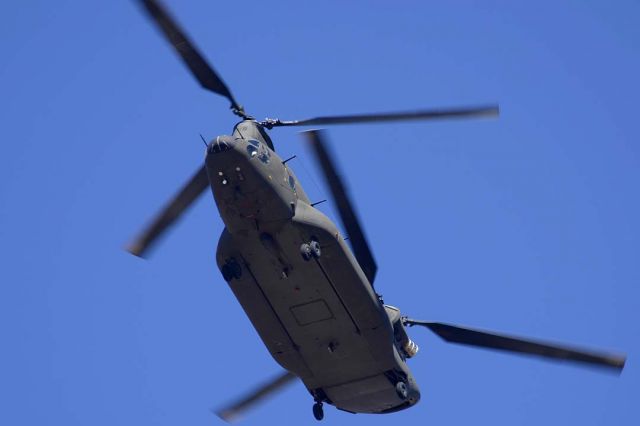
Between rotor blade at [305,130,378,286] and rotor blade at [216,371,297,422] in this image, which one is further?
rotor blade at [216,371,297,422]

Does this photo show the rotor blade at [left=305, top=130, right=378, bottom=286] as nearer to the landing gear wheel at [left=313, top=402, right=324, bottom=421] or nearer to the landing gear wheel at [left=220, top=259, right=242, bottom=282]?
the landing gear wheel at [left=220, top=259, right=242, bottom=282]

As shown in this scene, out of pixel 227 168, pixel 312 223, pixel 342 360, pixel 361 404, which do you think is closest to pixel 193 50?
pixel 227 168

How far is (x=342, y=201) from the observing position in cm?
3028

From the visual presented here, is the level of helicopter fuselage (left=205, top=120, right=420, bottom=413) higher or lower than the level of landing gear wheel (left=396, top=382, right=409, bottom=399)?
higher

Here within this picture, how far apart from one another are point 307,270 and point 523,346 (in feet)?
23.9

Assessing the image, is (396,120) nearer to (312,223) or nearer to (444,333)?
(312,223)

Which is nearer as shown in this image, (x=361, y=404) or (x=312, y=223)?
(x=312, y=223)

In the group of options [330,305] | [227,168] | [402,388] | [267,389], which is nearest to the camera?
[227,168]

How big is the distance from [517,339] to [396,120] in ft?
25.9

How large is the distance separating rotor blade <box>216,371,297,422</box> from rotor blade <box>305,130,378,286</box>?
598 centimetres

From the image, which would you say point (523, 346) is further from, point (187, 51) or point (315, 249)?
point (187, 51)

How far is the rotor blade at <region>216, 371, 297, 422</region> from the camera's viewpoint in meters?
36.0

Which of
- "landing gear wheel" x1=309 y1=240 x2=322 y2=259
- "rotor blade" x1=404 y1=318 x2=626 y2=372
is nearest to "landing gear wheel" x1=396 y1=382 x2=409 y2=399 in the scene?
"rotor blade" x1=404 y1=318 x2=626 y2=372

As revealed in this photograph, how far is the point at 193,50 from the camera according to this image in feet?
96.4
